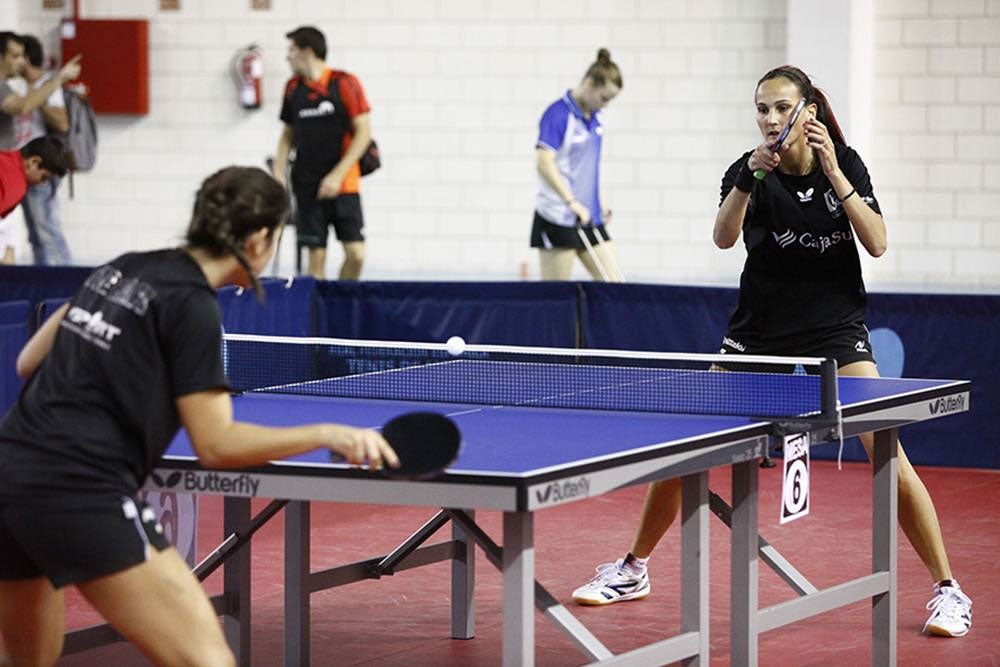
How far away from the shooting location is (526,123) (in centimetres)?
1261

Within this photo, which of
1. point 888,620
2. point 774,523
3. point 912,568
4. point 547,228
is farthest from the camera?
point 547,228

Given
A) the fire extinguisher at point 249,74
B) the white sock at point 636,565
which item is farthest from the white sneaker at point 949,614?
the fire extinguisher at point 249,74

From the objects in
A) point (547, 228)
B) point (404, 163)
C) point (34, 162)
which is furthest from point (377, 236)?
point (34, 162)

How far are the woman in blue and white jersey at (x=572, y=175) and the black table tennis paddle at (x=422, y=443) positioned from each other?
18.2 ft

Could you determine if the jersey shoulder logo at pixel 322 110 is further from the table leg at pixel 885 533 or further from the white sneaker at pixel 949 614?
the table leg at pixel 885 533

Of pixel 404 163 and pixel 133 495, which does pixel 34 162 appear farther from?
pixel 404 163

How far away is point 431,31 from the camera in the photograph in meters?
12.8

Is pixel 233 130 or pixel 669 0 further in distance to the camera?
pixel 233 130

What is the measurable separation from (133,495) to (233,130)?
10154 millimetres

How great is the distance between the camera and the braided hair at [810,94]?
16.6 ft

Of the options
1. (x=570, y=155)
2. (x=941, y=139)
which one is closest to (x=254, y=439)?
(x=570, y=155)

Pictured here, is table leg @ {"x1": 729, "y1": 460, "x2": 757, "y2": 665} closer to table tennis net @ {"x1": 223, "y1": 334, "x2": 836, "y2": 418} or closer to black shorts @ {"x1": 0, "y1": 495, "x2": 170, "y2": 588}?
table tennis net @ {"x1": 223, "y1": 334, "x2": 836, "y2": 418}

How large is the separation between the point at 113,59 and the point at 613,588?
8.79 metres

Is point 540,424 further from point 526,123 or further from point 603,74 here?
point 526,123
